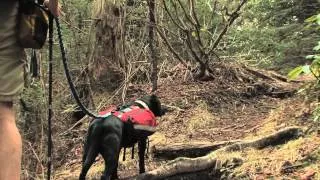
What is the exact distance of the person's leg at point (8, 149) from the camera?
116 inches

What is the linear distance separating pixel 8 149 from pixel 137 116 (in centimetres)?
276

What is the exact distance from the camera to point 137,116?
5.64m

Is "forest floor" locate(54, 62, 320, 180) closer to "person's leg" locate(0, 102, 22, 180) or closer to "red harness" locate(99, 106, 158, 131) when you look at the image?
"red harness" locate(99, 106, 158, 131)

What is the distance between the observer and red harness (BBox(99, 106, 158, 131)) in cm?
546

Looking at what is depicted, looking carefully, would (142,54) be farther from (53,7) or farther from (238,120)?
(53,7)

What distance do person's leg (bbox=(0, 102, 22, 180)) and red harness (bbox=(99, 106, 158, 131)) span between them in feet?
7.71

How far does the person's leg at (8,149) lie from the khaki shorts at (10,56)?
0.37 feet

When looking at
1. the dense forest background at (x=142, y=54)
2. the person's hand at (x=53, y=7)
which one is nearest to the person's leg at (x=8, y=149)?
the person's hand at (x=53, y=7)

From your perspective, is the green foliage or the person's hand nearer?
the person's hand

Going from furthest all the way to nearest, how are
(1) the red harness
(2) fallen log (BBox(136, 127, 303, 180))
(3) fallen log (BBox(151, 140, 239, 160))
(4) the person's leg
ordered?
1. (3) fallen log (BBox(151, 140, 239, 160))
2. (1) the red harness
3. (2) fallen log (BBox(136, 127, 303, 180))
4. (4) the person's leg

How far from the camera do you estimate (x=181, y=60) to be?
9438 millimetres

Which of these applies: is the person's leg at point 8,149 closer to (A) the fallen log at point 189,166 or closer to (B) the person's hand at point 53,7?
(B) the person's hand at point 53,7

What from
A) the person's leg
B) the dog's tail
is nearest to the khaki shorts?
the person's leg

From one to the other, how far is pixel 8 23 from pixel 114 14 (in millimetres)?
6341
